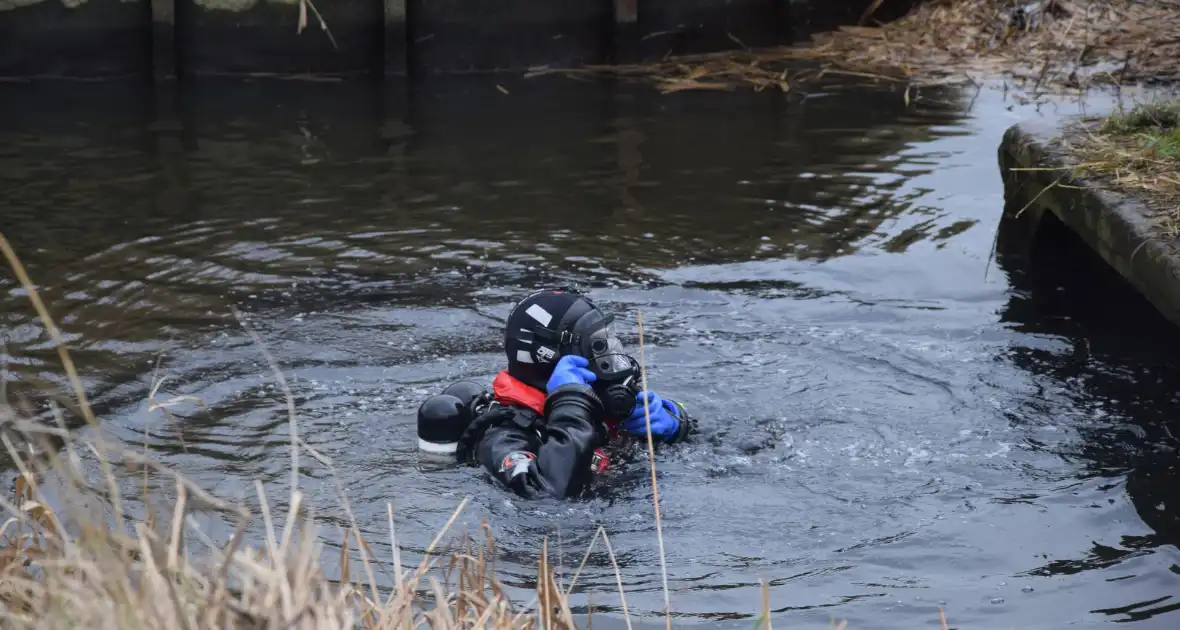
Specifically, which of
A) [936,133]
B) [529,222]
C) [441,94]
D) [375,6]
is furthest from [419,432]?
Result: [375,6]

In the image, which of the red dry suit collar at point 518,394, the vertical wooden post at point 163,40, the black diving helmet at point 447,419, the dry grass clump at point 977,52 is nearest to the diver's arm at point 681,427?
the red dry suit collar at point 518,394

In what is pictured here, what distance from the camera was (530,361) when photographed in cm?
528

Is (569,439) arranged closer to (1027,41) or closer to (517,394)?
(517,394)

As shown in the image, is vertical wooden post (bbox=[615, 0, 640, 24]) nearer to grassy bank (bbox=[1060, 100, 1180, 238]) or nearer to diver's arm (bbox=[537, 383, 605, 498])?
grassy bank (bbox=[1060, 100, 1180, 238])

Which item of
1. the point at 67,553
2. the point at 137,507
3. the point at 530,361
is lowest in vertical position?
the point at 137,507

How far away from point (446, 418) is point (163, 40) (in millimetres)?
8328

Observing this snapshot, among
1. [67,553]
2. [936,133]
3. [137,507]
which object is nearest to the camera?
[67,553]

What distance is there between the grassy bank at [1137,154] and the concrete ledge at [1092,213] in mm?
64

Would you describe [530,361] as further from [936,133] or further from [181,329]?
[936,133]

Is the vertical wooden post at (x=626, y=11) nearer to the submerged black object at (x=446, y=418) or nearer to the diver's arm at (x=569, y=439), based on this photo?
the submerged black object at (x=446, y=418)

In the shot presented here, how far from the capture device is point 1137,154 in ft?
22.0

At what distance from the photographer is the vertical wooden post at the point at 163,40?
12008 millimetres

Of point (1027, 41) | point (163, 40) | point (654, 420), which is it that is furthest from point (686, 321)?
point (1027, 41)

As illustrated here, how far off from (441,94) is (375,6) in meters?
1.24
